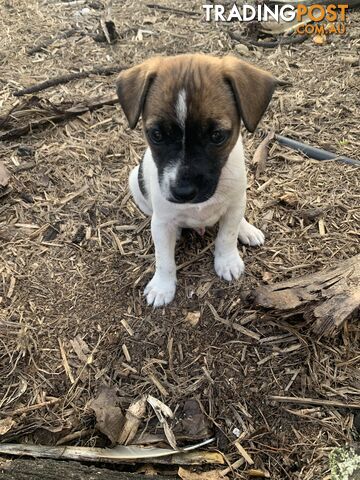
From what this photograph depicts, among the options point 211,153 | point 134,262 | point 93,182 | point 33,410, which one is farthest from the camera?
point 93,182

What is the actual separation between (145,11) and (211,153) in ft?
19.6

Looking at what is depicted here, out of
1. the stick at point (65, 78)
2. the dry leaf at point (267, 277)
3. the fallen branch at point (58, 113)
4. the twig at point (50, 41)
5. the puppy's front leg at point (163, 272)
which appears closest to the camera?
the puppy's front leg at point (163, 272)

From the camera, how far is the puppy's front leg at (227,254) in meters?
4.36

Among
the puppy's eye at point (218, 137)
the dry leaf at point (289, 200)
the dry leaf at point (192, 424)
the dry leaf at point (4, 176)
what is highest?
the puppy's eye at point (218, 137)

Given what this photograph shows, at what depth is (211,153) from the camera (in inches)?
140

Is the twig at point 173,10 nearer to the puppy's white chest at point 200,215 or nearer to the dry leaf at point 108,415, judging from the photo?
the puppy's white chest at point 200,215

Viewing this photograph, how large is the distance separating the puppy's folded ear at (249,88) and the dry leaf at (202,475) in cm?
238

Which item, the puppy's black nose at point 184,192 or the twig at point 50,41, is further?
the twig at point 50,41

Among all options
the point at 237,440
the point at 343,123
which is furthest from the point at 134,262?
the point at 343,123

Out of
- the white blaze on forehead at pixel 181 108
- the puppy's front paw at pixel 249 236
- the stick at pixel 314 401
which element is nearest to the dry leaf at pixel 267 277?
the puppy's front paw at pixel 249 236

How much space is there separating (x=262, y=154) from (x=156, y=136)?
2.31 meters

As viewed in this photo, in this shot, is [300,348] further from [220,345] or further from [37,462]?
[37,462]

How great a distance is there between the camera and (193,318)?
4.28 meters

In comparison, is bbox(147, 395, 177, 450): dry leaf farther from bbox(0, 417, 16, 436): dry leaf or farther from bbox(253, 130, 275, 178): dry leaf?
bbox(253, 130, 275, 178): dry leaf
